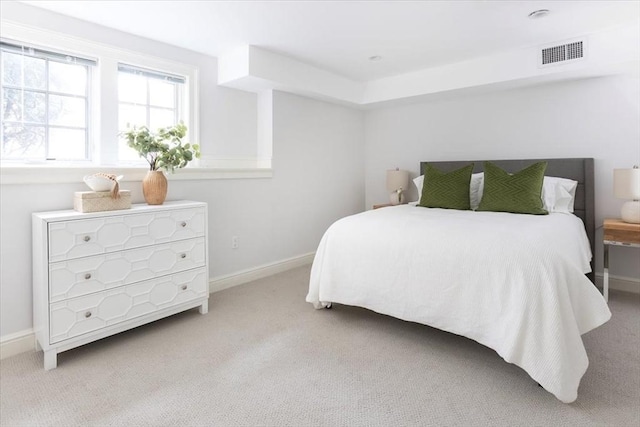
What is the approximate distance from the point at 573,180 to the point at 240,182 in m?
3.25

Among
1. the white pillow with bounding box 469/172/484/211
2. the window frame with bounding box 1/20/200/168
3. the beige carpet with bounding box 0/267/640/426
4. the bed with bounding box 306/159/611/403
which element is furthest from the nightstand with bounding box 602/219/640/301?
the window frame with bounding box 1/20/200/168

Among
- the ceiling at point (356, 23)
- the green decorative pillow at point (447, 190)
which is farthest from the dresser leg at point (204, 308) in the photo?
the green decorative pillow at point (447, 190)

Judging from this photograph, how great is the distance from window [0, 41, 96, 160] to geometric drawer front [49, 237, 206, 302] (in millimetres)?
975

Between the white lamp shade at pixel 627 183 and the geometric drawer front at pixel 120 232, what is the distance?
3437 millimetres

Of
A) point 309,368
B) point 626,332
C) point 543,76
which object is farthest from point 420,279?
point 543,76

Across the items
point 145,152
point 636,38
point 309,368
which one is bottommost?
point 309,368

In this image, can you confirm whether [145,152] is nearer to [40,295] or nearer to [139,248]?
[139,248]

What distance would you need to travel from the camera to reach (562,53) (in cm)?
321

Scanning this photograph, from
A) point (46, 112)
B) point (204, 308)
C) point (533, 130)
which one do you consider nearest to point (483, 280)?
point (204, 308)

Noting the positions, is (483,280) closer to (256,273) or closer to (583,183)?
(583,183)

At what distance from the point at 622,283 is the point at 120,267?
4.28 meters

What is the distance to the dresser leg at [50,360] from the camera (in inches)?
81.4

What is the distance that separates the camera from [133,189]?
2.89 m

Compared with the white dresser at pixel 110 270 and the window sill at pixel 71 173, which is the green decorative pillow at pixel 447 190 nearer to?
the window sill at pixel 71 173
